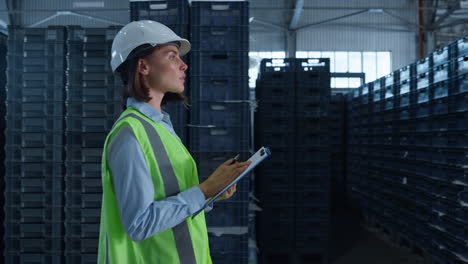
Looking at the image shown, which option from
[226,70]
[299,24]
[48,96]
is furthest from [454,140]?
[299,24]

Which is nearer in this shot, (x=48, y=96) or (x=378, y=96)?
(x=48, y=96)

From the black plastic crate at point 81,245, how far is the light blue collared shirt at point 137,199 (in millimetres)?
4047

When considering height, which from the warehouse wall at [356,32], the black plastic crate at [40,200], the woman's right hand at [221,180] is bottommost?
the black plastic crate at [40,200]

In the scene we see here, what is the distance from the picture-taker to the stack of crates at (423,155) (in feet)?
16.1

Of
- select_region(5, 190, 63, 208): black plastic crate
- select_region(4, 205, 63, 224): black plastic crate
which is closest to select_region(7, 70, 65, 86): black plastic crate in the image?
select_region(5, 190, 63, 208): black plastic crate

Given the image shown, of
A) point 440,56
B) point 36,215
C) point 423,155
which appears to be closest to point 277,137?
point 423,155

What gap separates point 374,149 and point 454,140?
10.5 feet

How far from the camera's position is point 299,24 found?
1709 centimetres

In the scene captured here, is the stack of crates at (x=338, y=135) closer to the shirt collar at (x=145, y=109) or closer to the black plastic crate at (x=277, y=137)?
the black plastic crate at (x=277, y=137)

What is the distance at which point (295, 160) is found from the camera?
6617 mm

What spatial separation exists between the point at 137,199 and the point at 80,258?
4.29m

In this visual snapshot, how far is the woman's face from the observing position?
1.62 metres

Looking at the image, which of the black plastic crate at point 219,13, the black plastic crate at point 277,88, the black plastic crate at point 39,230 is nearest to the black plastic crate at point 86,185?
the black plastic crate at point 39,230

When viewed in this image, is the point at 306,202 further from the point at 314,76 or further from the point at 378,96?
the point at 378,96
